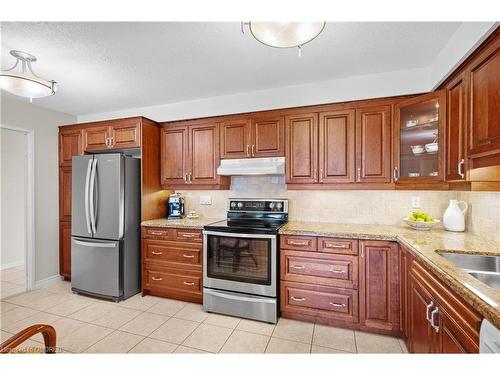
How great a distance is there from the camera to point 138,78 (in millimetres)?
2559


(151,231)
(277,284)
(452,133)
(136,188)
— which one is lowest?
(277,284)

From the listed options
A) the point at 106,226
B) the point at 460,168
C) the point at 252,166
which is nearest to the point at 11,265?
the point at 106,226

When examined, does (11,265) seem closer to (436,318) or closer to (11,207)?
(11,207)

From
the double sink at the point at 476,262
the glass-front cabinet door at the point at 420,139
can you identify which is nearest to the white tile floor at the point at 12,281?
the double sink at the point at 476,262

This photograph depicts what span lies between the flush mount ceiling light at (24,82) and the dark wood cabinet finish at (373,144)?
2915mm

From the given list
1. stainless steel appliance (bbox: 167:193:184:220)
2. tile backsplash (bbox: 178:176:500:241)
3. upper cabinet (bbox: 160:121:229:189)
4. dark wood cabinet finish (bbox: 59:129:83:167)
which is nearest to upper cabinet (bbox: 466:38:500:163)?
tile backsplash (bbox: 178:176:500:241)

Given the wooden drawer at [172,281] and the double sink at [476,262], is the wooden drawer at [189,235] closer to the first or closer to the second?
the wooden drawer at [172,281]

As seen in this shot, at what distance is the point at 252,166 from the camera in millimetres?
2742

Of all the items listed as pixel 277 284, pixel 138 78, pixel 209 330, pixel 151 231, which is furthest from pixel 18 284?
pixel 277 284

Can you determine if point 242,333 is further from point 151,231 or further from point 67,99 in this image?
point 67,99

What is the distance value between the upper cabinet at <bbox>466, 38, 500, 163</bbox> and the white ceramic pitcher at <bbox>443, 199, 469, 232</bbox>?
2.69ft

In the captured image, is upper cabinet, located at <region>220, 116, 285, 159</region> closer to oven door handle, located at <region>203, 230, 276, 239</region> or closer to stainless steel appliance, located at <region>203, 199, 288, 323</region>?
stainless steel appliance, located at <region>203, 199, 288, 323</region>

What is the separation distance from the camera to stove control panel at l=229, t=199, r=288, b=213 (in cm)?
287
